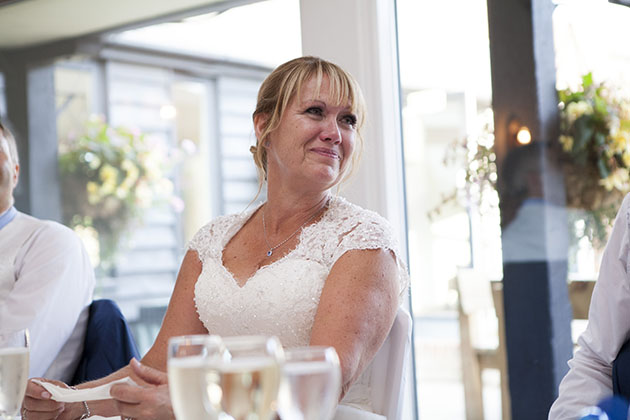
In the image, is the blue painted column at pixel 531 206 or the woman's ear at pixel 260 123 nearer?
the woman's ear at pixel 260 123

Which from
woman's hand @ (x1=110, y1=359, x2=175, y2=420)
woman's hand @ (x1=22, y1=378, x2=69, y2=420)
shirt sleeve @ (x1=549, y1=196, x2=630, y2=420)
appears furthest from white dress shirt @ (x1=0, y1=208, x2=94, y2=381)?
shirt sleeve @ (x1=549, y1=196, x2=630, y2=420)

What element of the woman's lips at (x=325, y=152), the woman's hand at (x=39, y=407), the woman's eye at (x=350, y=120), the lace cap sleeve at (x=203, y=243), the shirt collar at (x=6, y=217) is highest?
the woman's eye at (x=350, y=120)

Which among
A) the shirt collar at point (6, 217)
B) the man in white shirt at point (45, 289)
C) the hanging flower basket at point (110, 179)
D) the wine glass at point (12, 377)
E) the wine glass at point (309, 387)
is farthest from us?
the hanging flower basket at point (110, 179)

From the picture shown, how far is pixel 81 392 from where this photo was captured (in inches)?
54.4

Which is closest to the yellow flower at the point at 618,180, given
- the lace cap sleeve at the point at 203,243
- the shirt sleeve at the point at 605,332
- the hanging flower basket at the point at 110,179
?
the shirt sleeve at the point at 605,332

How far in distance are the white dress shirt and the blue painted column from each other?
52.7 inches

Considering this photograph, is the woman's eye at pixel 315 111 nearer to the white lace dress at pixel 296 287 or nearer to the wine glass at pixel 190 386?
the white lace dress at pixel 296 287

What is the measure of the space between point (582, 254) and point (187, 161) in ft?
7.22

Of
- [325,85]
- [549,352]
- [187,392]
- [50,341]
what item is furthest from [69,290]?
[187,392]

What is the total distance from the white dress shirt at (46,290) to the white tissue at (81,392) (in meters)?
0.86

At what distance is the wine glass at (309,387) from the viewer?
2.49 feet

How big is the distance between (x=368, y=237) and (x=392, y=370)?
1.02 feet

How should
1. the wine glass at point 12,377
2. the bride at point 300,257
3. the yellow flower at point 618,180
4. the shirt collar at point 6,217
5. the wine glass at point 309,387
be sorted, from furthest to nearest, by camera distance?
the shirt collar at point 6,217 → the yellow flower at point 618,180 → the bride at point 300,257 → the wine glass at point 12,377 → the wine glass at point 309,387

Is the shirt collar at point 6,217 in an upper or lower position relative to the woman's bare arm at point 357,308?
upper
